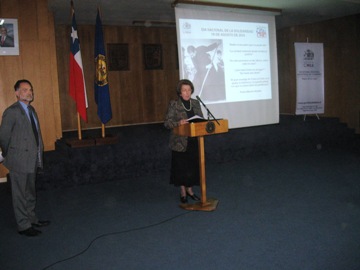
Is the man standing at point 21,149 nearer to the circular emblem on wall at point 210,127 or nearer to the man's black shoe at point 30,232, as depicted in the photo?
the man's black shoe at point 30,232

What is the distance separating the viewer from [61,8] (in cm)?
670

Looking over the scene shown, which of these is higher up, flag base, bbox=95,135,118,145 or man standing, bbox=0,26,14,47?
man standing, bbox=0,26,14,47

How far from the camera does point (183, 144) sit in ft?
13.0

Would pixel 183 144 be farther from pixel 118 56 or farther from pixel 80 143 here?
pixel 118 56

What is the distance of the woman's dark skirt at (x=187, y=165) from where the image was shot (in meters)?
4.05

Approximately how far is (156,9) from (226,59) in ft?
6.12

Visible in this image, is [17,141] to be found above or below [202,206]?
above

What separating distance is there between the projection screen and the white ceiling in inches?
15.5

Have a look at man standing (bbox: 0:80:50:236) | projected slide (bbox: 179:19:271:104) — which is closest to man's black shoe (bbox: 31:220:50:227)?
man standing (bbox: 0:80:50:236)

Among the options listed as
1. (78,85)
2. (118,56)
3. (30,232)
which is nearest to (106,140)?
(78,85)

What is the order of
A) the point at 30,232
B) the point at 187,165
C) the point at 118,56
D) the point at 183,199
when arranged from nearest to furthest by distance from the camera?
the point at 30,232
the point at 187,165
the point at 183,199
the point at 118,56

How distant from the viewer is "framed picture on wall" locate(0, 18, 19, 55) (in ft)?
17.1

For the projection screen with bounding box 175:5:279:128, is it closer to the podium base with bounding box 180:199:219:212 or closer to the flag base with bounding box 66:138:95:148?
the flag base with bounding box 66:138:95:148

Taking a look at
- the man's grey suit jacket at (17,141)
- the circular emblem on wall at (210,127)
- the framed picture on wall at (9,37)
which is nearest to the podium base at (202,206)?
the circular emblem on wall at (210,127)
